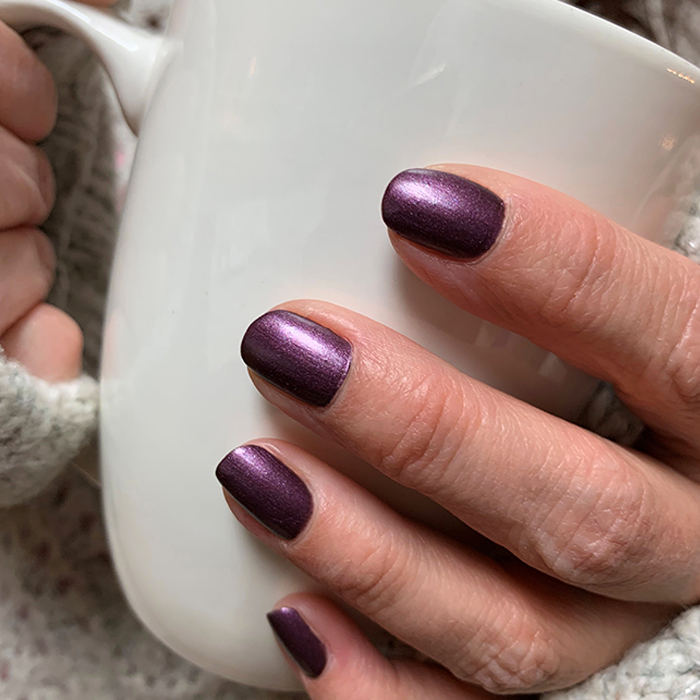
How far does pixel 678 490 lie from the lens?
0.40 meters

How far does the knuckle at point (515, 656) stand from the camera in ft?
1.30

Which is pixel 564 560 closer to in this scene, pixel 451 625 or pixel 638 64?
pixel 451 625

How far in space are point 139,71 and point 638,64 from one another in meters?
0.30

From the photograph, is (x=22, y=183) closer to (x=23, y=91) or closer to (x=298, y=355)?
(x=23, y=91)

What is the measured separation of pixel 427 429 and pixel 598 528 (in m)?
0.12

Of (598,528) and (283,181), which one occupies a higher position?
(283,181)

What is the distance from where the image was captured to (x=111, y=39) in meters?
0.40

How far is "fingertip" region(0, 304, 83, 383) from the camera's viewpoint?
409 millimetres

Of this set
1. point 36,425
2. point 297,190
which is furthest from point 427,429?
point 36,425

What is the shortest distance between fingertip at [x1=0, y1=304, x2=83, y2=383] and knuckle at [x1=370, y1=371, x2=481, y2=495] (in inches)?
9.4

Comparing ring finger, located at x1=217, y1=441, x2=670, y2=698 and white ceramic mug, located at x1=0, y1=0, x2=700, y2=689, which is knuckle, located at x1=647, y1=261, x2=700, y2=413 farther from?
ring finger, located at x1=217, y1=441, x2=670, y2=698

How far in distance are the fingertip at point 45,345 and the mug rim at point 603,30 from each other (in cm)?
35

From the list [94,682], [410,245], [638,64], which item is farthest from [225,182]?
[94,682]

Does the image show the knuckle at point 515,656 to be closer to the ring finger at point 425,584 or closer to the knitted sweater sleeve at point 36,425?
the ring finger at point 425,584
